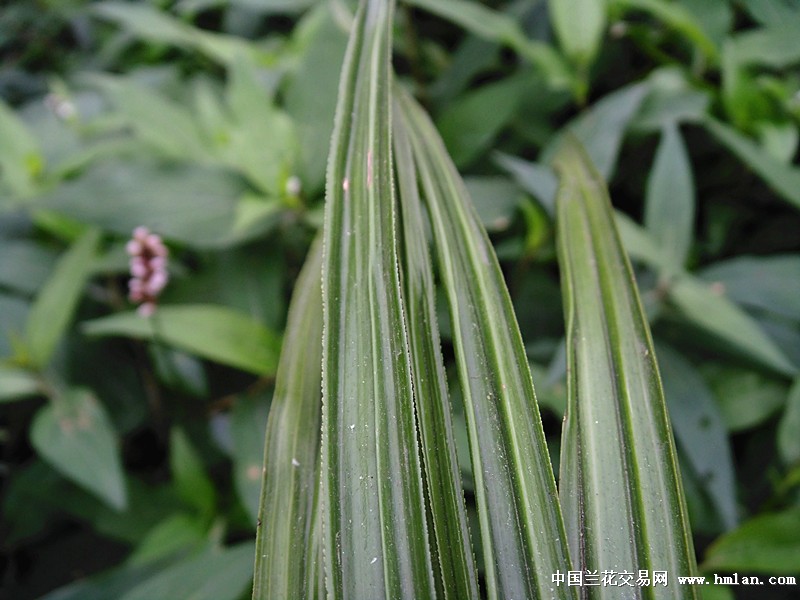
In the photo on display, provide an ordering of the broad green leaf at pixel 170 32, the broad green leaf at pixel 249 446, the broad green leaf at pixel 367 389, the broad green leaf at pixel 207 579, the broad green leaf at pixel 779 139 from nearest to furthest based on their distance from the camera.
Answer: the broad green leaf at pixel 367 389, the broad green leaf at pixel 207 579, the broad green leaf at pixel 249 446, the broad green leaf at pixel 779 139, the broad green leaf at pixel 170 32

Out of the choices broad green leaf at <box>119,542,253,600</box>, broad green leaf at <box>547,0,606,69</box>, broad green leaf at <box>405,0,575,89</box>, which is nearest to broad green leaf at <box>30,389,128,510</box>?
broad green leaf at <box>119,542,253,600</box>

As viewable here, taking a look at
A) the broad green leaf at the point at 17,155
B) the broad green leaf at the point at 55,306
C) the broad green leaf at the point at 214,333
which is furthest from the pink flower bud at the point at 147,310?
the broad green leaf at the point at 17,155

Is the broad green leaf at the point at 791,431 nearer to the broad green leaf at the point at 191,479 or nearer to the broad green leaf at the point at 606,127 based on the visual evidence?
the broad green leaf at the point at 606,127

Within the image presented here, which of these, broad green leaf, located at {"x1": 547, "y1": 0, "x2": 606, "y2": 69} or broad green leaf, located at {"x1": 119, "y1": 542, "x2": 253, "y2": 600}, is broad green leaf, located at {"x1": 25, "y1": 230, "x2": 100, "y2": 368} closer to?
broad green leaf, located at {"x1": 119, "y1": 542, "x2": 253, "y2": 600}

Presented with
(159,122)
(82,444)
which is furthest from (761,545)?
(159,122)

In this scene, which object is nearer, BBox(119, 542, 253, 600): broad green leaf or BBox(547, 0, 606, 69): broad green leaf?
BBox(119, 542, 253, 600): broad green leaf

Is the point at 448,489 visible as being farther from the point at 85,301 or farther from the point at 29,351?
the point at 85,301

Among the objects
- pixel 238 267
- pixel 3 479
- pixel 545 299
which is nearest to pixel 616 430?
pixel 545 299
